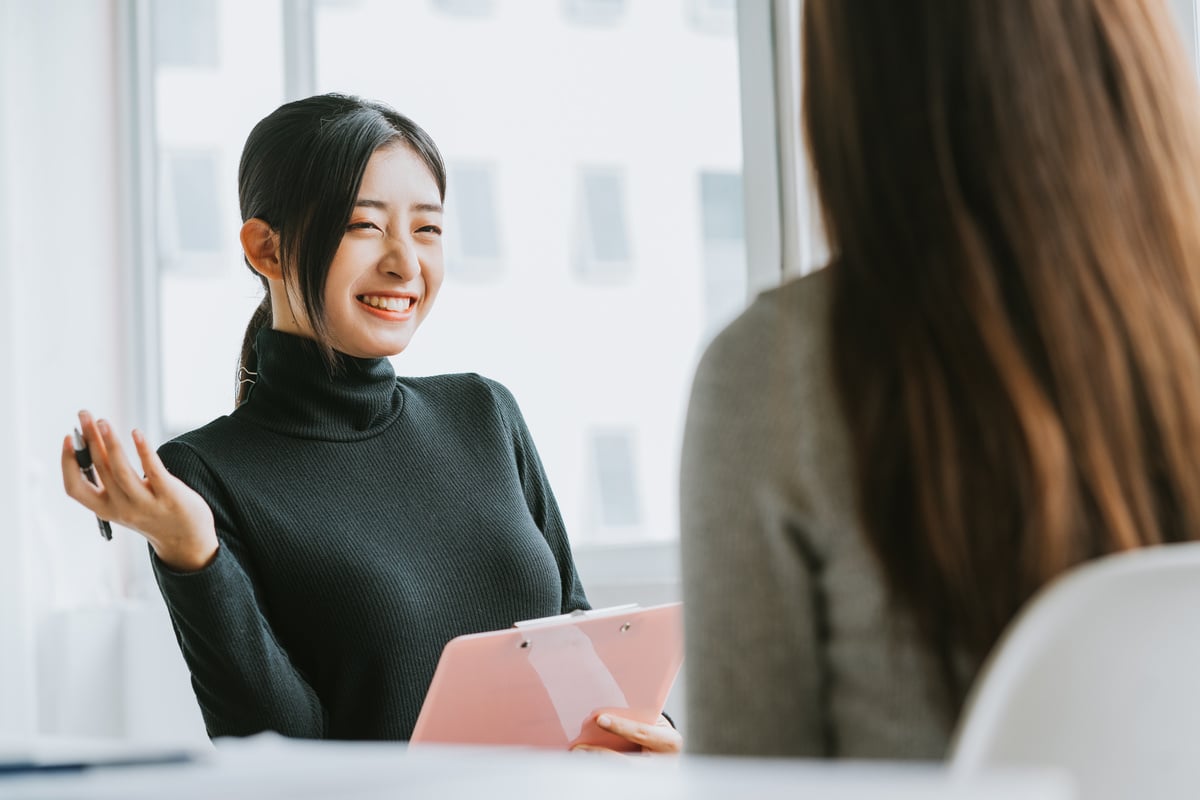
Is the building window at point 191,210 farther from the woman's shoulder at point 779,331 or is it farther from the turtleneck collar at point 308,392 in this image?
the woman's shoulder at point 779,331

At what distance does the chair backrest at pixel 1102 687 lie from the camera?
471mm

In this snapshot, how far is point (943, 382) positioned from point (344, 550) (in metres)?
0.92

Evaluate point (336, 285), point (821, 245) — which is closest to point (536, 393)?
point (336, 285)

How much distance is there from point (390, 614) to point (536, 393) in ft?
4.28

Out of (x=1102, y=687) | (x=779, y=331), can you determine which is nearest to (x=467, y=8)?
(x=779, y=331)

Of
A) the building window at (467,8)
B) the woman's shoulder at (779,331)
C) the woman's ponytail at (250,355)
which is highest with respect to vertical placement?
the building window at (467,8)

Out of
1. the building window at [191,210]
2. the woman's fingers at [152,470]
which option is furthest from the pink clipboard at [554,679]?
the building window at [191,210]

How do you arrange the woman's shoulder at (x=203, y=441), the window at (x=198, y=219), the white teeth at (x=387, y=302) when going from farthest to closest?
the window at (x=198, y=219)
the white teeth at (x=387, y=302)
the woman's shoulder at (x=203, y=441)

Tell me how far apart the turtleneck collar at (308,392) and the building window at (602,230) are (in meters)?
1.13

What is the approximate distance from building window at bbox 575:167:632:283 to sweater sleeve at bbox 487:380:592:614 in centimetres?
96

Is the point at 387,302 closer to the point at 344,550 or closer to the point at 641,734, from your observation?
the point at 344,550

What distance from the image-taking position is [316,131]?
1.44m

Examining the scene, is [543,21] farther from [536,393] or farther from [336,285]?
[336,285]

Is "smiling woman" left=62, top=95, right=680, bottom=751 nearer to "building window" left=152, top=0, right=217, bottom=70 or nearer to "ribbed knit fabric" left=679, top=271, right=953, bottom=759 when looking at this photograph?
"ribbed knit fabric" left=679, top=271, right=953, bottom=759
